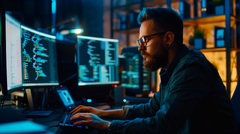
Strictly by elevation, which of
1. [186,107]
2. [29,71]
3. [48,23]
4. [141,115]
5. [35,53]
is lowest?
[141,115]

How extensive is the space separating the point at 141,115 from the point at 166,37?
45cm

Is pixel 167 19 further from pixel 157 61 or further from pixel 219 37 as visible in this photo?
pixel 219 37

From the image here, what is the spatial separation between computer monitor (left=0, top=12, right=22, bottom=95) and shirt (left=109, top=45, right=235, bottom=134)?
53cm

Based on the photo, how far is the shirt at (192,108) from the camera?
0.84m

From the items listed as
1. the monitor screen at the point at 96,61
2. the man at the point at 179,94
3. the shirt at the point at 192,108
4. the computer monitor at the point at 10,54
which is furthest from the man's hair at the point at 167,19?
the monitor screen at the point at 96,61

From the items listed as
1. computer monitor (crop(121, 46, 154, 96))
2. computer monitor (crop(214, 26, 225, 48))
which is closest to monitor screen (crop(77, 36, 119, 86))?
computer monitor (crop(121, 46, 154, 96))

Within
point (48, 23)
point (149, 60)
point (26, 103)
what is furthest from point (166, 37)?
point (48, 23)

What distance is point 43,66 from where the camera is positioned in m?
1.46

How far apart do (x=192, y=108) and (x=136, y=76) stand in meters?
1.10

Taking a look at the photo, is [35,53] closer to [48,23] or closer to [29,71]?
[29,71]

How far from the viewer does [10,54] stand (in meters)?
1.11

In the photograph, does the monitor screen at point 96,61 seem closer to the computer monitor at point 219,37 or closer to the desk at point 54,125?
the desk at point 54,125

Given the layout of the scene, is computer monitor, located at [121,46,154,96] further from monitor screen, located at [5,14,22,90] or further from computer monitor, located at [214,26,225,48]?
computer monitor, located at [214,26,225,48]

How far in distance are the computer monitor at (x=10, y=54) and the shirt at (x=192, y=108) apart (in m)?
0.53
